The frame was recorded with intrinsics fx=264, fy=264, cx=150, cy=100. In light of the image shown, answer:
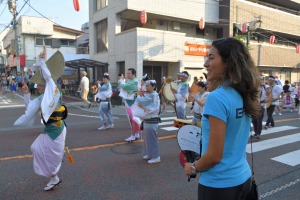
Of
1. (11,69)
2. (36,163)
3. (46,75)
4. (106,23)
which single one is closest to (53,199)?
(36,163)

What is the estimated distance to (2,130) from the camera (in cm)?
857

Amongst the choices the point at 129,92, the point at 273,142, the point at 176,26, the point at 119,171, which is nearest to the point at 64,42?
the point at 176,26

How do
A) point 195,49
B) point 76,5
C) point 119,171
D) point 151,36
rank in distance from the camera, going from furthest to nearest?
point 195,49 < point 151,36 < point 76,5 < point 119,171

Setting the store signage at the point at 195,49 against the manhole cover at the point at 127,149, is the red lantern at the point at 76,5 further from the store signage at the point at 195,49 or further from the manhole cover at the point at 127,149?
the manhole cover at the point at 127,149

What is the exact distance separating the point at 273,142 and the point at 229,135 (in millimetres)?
6463

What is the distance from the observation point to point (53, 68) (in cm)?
392

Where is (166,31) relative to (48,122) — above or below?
above

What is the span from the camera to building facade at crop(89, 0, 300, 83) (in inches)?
683

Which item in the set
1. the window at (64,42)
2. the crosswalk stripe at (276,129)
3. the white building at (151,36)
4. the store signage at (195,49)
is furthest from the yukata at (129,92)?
the window at (64,42)

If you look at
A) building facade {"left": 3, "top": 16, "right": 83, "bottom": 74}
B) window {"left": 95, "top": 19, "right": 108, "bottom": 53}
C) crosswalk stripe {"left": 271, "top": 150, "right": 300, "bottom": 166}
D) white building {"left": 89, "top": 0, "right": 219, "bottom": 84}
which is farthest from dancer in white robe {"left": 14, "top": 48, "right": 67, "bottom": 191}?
building facade {"left": 3, "top": 16, "right": 83, "bottom": 74}

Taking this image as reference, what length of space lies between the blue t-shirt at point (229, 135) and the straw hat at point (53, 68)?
285cm

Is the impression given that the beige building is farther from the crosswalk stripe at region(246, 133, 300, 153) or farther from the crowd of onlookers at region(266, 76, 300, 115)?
the crosswalk stripe at region(246, 133, 300, 153)

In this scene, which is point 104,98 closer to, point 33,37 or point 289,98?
point 289,98

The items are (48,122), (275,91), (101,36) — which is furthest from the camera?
(101,36)
